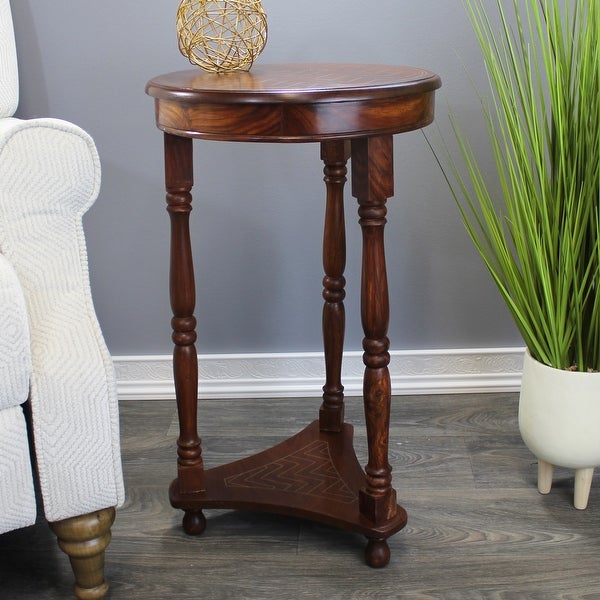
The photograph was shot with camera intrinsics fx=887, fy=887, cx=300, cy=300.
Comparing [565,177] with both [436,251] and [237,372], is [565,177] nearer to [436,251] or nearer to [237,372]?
[436,251]

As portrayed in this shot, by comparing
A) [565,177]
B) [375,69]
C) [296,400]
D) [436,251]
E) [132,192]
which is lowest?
[296,400]

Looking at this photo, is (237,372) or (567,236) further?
(237,372)

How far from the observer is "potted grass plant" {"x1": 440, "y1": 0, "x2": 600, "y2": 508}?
140cm

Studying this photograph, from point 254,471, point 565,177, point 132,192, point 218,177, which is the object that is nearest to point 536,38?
point 565,177

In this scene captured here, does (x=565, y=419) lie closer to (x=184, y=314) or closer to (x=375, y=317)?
(x=375, y=317)

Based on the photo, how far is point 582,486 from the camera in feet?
4.99

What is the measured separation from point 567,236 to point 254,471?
66 cm

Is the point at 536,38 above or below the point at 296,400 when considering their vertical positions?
above

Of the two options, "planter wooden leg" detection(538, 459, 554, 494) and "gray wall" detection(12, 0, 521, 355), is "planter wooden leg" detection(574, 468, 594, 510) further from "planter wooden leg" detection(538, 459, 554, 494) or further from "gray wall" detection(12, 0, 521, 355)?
"gray wall" detection(12, 0, 521, 355)

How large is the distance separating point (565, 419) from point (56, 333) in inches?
33.0

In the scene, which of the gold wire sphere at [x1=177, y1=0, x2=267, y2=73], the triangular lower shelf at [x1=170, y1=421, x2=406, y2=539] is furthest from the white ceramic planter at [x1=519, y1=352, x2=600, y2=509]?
the gold wire sphere at [x1=177, y1=0, x2=267, y2=73]

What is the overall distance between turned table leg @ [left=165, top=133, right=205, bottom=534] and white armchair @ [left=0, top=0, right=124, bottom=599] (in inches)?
5.2

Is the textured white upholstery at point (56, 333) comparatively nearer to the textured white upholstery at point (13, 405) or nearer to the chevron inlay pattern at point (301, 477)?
the textured white upholstery at point (13, 405)

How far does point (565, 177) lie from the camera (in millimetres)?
1422
